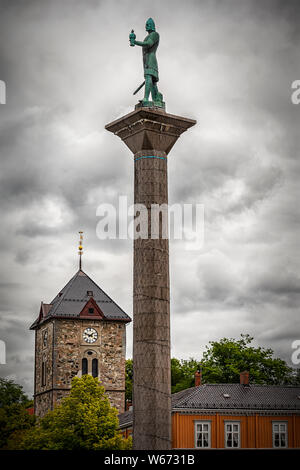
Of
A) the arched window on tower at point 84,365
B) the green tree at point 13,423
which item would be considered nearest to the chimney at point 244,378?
the green tree at point 13,423

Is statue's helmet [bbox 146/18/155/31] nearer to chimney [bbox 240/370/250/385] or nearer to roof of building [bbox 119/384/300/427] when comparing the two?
roof of building [bbox 119/384/300/427]

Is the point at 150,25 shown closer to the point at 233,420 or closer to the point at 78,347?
the point at 233,420

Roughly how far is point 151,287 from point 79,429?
61.3 feet

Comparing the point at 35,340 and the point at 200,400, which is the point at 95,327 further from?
the point at 200,400

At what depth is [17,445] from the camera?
1918 inches

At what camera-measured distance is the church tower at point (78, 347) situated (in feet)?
215

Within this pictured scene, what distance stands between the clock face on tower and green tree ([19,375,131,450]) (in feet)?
61.3

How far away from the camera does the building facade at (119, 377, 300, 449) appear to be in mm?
49938

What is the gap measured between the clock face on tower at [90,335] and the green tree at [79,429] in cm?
1868

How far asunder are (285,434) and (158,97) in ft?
86.7

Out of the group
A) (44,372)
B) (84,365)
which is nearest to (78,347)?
(84,365)

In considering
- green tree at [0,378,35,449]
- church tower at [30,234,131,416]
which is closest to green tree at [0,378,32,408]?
church tower at [30,234,131,416]

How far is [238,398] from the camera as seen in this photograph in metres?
52.4
